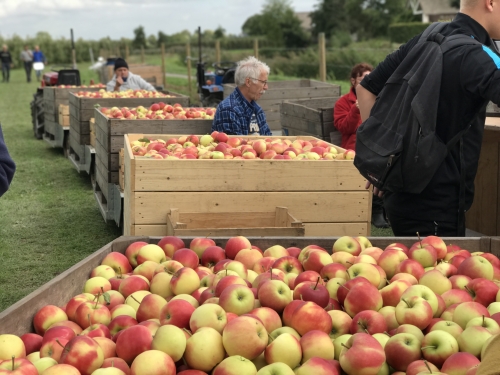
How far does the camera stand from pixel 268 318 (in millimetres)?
2430

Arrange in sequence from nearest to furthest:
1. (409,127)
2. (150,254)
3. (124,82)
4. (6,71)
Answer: (150,254)
(409,127)
(124,82)
(6,71)

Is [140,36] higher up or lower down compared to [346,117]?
higher up

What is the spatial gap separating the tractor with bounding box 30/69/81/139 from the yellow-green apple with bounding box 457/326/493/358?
14410 millimetres

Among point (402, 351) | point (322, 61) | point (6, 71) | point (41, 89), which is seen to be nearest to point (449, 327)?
point (402, 351)

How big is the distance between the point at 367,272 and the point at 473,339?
26.0 inches

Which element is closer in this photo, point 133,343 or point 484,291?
point 133,343

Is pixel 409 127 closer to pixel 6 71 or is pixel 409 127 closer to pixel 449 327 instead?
pixel 449 327

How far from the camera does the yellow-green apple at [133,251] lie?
3.21 meters

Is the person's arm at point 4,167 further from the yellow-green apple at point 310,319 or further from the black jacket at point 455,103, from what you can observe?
the black jacket at point 455,103

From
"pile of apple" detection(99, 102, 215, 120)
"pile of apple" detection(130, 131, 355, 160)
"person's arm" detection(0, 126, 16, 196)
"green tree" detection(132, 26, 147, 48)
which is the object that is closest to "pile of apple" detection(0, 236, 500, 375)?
"person's arm" detection(0, 126, 16, 196)

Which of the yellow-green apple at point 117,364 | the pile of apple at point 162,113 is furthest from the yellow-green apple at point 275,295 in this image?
the pile of apple at point 162,113

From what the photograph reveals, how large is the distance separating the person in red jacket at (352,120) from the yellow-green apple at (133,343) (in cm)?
551

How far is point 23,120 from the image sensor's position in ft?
66.7

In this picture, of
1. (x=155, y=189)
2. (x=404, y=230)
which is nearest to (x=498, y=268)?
(x=404, y=230)
